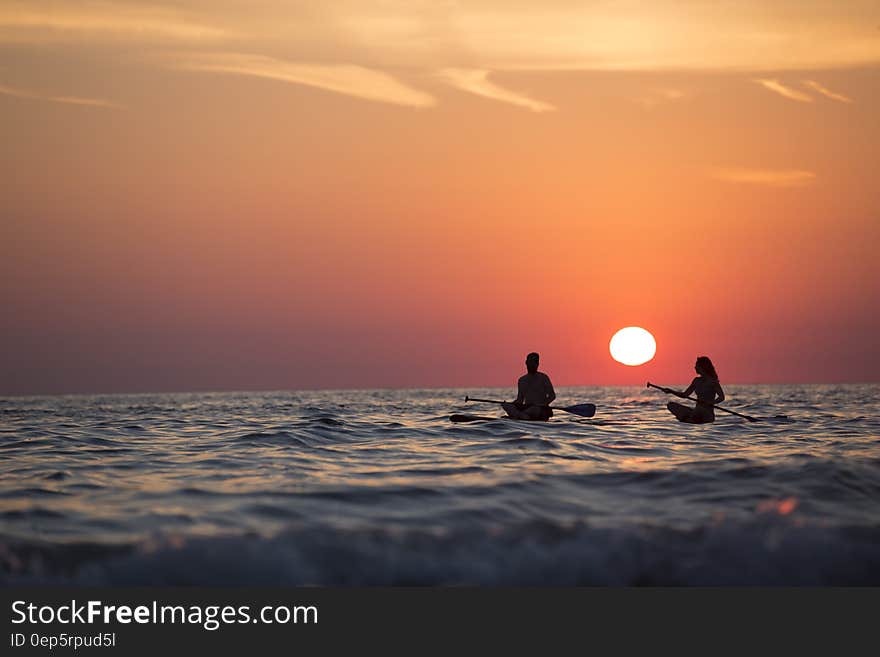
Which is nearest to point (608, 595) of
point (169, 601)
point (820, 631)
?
point (820, 631)

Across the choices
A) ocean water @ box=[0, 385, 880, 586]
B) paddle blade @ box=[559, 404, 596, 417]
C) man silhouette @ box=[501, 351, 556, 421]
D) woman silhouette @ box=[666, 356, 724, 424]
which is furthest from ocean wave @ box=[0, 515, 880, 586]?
paddle blade @ box=[559, 404, 596, 417]

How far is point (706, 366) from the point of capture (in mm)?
23641

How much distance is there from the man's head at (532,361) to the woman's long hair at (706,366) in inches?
189

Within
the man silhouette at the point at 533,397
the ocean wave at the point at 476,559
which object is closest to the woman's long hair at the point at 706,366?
the man silhouette at the point at 533,397

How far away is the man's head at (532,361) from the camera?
77.5ft

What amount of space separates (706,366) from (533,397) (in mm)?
5220

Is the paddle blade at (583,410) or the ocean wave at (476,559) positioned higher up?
the paddle blade at (583,410)

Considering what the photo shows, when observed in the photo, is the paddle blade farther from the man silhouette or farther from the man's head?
the man's head

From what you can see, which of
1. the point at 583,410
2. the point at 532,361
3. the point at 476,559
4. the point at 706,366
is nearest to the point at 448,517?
the point at 476,559

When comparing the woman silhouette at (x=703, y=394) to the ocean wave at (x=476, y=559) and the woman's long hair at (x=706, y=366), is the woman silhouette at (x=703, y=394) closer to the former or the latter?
the woman's long hair at (x=706, y=366)

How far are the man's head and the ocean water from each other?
235 inches

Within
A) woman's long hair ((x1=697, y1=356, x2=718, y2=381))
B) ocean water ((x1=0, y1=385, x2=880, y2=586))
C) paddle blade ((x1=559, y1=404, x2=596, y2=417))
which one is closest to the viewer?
ocean water ((x1=0, y1=385, x2=880, y2=586))

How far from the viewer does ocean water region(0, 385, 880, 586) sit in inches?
368

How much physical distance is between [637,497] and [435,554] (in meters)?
3.95
